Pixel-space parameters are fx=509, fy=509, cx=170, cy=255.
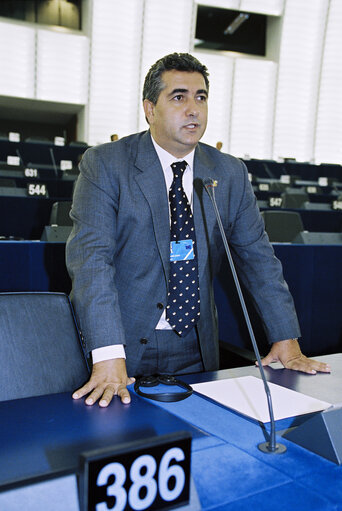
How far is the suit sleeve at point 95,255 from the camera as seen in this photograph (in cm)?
117

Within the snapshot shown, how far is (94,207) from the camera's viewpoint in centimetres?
135

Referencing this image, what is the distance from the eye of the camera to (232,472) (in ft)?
2.31

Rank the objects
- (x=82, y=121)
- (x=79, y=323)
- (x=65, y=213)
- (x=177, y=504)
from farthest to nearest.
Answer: (x=82, y=121) < (x=65, y=213) < (x=79, y=323) < (x=177, y=504)

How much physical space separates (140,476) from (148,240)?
0.92m

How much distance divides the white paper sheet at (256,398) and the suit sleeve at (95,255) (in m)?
0.24

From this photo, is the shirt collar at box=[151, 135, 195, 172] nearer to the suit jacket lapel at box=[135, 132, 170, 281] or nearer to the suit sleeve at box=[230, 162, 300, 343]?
the suit jacket lapel at box=[135, 132, 170, 281]

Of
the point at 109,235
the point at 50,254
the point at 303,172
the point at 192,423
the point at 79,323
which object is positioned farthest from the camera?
the point at 303,172

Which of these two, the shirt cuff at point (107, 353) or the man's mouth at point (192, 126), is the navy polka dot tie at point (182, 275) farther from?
the shirt cuff at point (107, 353)

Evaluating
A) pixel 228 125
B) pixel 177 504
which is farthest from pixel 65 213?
pixel 228 125

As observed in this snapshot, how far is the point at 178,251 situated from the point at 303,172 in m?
8.87

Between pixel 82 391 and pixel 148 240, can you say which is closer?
pixel 82 391

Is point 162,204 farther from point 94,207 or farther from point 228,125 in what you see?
point 228,125

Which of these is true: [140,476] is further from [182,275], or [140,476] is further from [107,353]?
[182,275]

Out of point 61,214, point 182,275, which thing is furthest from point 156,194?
point 61,214
